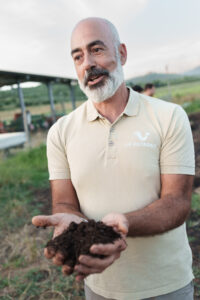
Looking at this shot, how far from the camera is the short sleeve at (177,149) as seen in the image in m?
1.59

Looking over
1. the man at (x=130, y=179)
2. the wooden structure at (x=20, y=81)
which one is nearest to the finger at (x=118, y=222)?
the man at (x=130, y=179)

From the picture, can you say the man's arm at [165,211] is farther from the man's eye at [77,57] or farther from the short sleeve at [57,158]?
the man's eye at [77,57]

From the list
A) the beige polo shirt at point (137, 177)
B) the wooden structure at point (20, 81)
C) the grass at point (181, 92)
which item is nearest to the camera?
the beige polo shirt at point (137, 177)

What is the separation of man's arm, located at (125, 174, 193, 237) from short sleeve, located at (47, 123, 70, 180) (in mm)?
480

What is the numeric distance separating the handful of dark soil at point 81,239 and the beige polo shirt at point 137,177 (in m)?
0.21

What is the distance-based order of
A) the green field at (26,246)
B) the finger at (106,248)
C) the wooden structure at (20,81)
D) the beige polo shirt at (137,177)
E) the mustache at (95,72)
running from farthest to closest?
the wooden structure at (20,81) → the green field at (26,246) → the mustache at (95,72) → the beige polo shirt at (137,177) → the finger at (106,248)

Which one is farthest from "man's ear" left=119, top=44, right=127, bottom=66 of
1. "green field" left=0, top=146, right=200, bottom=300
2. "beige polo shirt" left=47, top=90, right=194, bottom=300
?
"green field" left=0, top=146, right=200, bottom=300

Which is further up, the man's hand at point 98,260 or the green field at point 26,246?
the man's hand at point 98,260

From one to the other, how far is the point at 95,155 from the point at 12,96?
1294 cm

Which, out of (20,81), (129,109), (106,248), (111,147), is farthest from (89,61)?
(20,81)

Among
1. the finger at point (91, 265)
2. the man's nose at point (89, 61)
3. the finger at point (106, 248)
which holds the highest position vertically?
the man's nose at point (89, 61)

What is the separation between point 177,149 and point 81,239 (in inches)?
25.6

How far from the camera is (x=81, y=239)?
1434 mm

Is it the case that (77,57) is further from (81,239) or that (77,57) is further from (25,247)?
(25,247)
